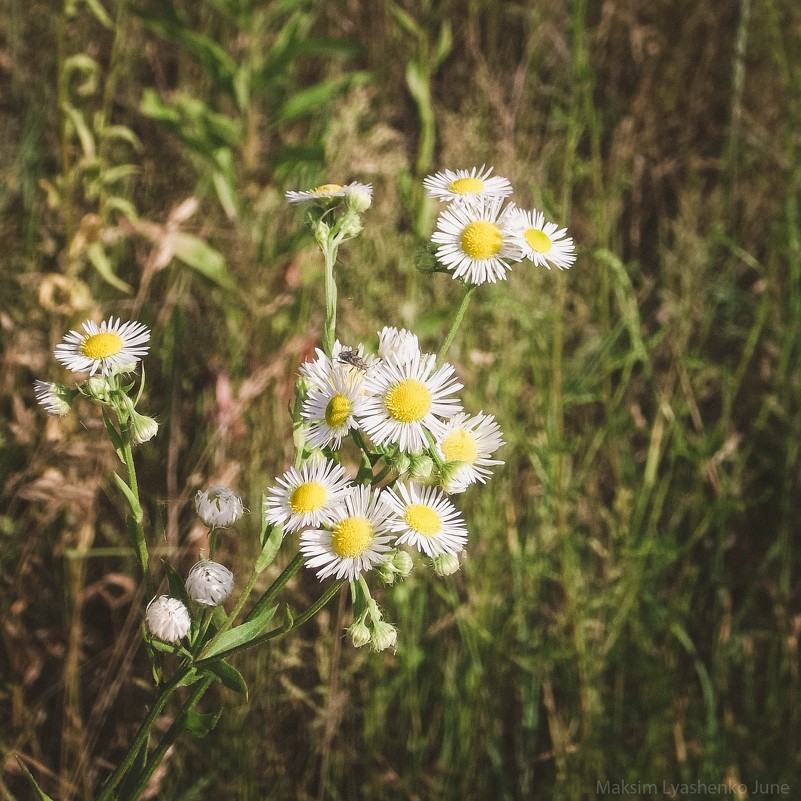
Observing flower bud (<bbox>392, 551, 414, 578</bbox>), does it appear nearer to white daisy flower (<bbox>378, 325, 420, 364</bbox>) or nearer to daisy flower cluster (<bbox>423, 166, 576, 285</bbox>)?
white daisy flower (<bbox>378, 325, 420, 364</bbox>)

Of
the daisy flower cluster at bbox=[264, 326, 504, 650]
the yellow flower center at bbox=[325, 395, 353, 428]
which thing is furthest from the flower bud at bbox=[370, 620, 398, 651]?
the yellow flower center at bbox=[325, 395, 353, 428]

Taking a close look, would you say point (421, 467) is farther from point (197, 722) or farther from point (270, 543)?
point (197, 722)

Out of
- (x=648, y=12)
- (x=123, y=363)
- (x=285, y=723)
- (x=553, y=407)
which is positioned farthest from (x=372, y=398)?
(x=648, y=12)

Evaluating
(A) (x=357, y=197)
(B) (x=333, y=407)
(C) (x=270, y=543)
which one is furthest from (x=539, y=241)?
(C) (x=270, y=543)

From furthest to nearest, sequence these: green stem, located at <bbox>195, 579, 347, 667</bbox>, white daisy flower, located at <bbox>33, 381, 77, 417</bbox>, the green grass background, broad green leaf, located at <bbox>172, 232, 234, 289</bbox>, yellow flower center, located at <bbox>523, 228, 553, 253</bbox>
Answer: broad green leaf, located at <bbox>172, 232, 234, 289</bbox>, the green grass background, yellow flower center, located at <bbox>523, 228, 553, 253</bbox>, white daisy flower, located at <bbox>33, 381, 77, 417</bbox>, green stem, located at <bbox>195, 579, 347, 667</bbox>

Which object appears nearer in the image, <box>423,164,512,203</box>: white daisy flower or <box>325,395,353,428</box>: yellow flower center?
<box>325,395,353,428</box>: yellow flower center

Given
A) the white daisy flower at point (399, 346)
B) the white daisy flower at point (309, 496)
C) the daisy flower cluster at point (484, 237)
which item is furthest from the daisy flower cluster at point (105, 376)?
the daisy flower cluster at point (484, 237)

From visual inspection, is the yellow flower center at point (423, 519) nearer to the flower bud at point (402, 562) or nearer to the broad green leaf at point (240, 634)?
the flower bud at point (402, 562)

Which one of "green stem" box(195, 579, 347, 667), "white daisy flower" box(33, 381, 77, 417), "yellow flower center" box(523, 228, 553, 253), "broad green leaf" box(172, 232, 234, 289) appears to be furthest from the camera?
"broad green leaf" box(172, 232, 234, 289)
